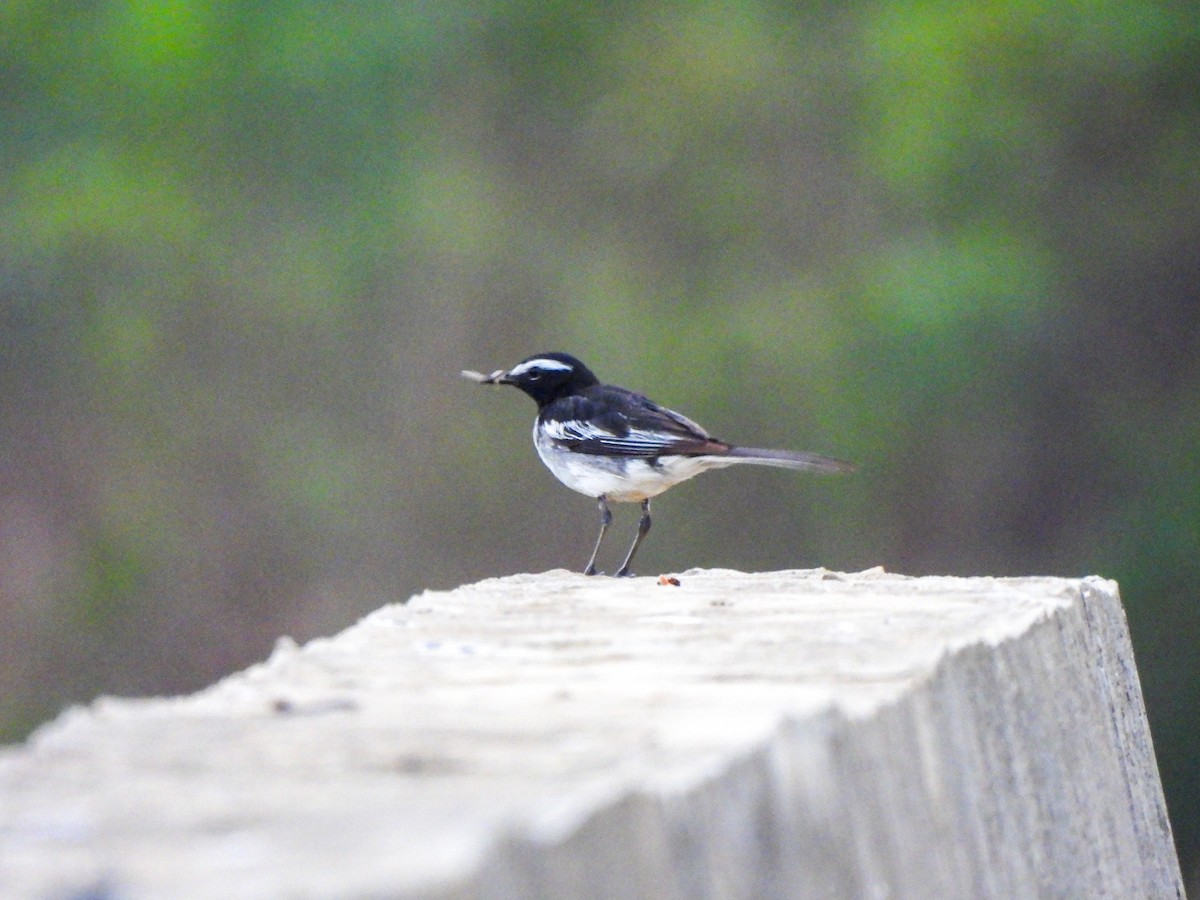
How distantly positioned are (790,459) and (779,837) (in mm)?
6013

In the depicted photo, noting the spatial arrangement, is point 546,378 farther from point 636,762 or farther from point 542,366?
point 636,762

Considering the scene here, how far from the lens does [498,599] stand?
420cm

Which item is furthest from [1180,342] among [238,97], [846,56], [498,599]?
[498,599]

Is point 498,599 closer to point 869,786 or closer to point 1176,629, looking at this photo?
point 869,786

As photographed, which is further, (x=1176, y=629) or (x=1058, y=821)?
(x=1176, y=629)

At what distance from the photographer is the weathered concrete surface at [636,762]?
1.74 meters

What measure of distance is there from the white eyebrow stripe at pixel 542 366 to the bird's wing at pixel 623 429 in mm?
394

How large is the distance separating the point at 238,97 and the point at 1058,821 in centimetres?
1931

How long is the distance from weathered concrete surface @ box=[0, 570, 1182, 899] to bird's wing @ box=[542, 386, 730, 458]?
4.86 metres

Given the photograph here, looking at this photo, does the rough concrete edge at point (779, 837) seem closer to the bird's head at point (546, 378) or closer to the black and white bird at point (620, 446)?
the black and white bird at point (620, 446)

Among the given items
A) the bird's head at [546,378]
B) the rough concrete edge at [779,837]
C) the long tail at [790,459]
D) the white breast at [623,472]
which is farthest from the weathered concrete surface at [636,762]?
the bird's head at [546,378]

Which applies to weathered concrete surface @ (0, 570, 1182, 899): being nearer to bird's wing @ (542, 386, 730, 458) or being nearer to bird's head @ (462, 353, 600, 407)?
bird's wing @ (542, 386, 730, 458)

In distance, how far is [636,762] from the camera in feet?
6.93

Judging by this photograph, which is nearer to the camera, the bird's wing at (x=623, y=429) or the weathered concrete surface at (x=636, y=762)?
the weathered concrete surface at (x=636, y=762)
